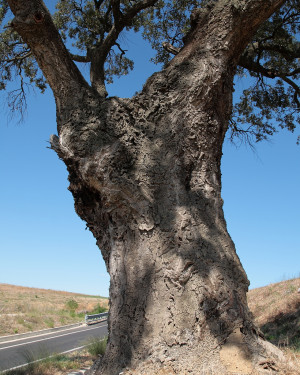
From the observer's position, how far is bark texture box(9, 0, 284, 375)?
3322 millimetres

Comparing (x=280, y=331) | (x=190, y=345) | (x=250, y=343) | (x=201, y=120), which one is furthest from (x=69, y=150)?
(x=280, y=331)

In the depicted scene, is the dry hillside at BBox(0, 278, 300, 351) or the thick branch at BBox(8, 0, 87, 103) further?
the dry hillside at BBox(0, 278, 300, 351)

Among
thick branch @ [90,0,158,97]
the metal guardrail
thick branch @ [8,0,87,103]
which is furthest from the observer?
the metal guardrail

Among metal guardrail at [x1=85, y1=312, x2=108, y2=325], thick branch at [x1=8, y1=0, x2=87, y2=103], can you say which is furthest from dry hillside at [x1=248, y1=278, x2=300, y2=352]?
metal guardrail at [x1=85, y1=312, x2=108, y2=325]

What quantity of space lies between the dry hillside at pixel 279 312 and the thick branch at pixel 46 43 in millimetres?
6500

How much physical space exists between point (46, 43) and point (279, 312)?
1013 cm

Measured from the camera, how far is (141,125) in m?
4.46

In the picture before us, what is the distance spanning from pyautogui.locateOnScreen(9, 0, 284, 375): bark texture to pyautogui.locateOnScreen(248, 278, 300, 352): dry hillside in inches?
195

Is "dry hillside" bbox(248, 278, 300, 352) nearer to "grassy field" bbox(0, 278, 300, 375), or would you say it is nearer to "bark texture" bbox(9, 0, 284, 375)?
"grassy field" bbox(0, 278, 300, 375)

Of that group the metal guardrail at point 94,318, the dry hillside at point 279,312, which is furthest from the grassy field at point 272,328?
the metal guardrail at point 94,318

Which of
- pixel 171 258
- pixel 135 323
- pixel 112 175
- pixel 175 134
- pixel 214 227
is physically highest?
pixel 175 134

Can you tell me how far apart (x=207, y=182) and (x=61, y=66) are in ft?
8.40

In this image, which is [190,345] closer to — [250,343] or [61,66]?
[250,343]

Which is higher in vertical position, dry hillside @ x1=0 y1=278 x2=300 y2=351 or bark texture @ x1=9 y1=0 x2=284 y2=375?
bark texture @ x1=9 y1=0 x2=284 y2=375
